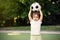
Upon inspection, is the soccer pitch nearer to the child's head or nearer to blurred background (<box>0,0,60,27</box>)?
blurred background (<box>0,0,60,27</box>)

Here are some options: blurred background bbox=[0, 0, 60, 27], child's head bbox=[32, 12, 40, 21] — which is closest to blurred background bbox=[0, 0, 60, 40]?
blurred background bbox=[0, 0, 60, 27]

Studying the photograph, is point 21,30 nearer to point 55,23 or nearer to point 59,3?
point 55,23

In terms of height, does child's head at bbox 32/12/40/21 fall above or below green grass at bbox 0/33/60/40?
above

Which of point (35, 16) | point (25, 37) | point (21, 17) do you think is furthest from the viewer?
point (21, 17)

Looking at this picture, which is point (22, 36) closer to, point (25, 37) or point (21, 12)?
point (25, 37)

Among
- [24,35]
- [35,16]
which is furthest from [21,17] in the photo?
[35,16]

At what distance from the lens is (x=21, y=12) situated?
3.95 m

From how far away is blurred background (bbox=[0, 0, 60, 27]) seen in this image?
382 centimetres

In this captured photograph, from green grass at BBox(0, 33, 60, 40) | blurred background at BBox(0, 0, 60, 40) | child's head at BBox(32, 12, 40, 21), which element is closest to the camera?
child's head at BBox(32, 12, 40, 21)

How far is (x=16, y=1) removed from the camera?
3.86m

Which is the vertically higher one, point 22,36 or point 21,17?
point 21,17

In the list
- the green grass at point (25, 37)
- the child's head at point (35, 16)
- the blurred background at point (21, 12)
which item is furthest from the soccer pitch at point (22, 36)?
the child's head at point (35, 16)

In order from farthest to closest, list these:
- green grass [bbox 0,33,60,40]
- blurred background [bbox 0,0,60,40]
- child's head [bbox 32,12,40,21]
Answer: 1. blurred background [bbox 0,0,60,40]
2. green grass [bbox 0,33,60,40]
3. child's head [bbox 32,12,40,21]

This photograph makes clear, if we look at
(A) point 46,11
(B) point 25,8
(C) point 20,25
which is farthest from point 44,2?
(C) point 20,25
